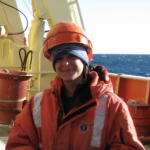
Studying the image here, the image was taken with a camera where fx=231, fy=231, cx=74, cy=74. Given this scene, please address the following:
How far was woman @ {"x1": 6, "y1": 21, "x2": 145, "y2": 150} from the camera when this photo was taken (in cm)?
159

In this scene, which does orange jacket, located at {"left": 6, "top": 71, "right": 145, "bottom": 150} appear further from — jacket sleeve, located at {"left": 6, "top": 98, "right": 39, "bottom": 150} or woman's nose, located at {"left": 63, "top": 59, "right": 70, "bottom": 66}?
woman's nose, located at {"left": 63, "top": 59, "right": 70, "bottom": 66}

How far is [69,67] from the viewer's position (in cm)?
178

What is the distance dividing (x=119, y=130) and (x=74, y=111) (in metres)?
0.33

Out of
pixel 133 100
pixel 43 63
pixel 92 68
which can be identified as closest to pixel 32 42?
pixel 43 63

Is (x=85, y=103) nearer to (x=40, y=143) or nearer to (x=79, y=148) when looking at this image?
(x=79, y=148)

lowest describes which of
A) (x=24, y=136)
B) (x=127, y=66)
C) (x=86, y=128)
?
(x=24, y=136)

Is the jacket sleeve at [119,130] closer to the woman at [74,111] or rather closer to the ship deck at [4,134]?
the woman at [74,111]

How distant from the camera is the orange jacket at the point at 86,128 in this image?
156 cm

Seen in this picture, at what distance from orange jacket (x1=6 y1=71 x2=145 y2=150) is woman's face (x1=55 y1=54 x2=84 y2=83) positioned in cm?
16

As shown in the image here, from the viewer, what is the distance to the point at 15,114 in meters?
4.45

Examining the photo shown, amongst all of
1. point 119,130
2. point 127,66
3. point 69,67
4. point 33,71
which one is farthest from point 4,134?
point 127,66

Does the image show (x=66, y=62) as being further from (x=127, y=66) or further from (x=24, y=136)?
(x=127, y=66)

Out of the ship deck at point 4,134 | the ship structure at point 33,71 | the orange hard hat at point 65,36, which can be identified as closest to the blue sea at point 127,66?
the ship structure at point 33,71

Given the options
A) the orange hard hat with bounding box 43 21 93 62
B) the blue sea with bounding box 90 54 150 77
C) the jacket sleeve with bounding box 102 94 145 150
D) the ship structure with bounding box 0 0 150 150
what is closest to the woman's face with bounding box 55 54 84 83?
the orange hard hat with bounding box 43 21 93 62
